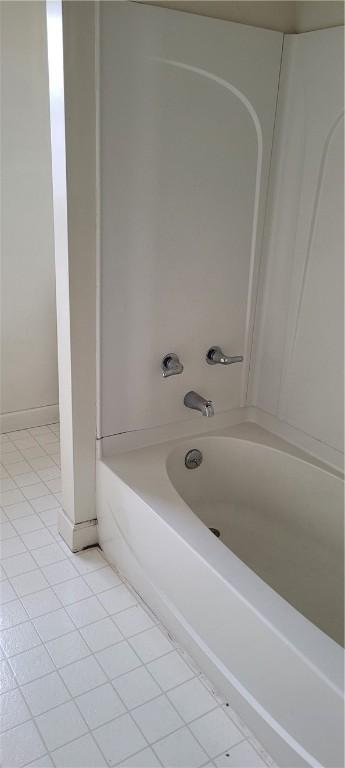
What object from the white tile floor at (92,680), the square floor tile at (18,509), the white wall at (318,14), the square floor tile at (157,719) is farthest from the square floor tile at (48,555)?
the white wall at (318,14)

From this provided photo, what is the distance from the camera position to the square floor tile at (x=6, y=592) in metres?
1.95

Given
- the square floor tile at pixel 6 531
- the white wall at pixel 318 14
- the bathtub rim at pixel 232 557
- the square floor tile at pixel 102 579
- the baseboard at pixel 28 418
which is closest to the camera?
the bathtub rim at pixel 232 557

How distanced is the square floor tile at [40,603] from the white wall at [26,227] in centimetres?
119

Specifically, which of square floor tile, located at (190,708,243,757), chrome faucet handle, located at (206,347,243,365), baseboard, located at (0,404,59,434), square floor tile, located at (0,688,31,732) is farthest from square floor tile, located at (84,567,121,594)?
baseboard, located at (0,404,59,434)

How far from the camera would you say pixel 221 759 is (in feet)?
4.86

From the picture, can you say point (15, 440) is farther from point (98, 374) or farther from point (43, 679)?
point (43, 679)

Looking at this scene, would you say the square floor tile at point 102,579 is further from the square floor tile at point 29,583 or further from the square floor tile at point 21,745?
the square floor tile at point 21,745

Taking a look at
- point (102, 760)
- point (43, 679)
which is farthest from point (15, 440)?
Result: point (102, 760)

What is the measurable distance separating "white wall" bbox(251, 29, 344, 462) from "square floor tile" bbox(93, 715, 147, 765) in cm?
106

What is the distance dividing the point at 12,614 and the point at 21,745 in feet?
1.47

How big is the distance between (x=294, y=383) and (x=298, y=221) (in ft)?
1.86

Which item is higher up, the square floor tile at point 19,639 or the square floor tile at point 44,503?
the square floor tile at point 44,503

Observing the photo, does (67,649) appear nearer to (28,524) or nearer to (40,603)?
(40,603)

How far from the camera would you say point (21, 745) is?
4.91ft
